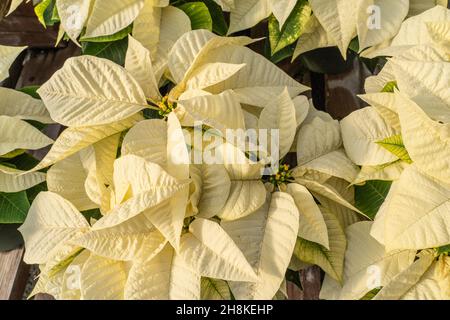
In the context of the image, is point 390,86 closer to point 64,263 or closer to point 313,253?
point 313,253

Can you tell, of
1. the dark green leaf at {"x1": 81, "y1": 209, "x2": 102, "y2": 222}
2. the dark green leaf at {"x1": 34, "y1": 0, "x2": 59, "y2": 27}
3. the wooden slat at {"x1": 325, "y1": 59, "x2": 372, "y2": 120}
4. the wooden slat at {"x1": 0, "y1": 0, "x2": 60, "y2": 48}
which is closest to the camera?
the dark green leaf at {"x1": 81, "y1": 209, "x2": 102, "y2": 222}

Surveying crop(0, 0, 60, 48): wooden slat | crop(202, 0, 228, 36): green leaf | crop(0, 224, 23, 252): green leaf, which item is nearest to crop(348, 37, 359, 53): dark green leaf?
crop(202, 0, 228, 36): green leaf


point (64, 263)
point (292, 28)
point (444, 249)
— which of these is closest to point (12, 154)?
point (64, 263)

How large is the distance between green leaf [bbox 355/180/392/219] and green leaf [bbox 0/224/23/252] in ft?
1.43

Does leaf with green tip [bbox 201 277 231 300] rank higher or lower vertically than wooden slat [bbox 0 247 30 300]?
higher

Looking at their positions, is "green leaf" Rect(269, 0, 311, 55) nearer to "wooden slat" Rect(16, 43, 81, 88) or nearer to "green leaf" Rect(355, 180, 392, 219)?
"green leaf" Rect(355, 180, 392, 219)

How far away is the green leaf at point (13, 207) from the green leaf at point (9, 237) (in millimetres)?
111

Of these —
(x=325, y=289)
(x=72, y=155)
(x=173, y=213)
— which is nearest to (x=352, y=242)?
(x=325, y=289)

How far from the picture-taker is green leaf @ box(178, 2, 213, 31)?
598 millimetres

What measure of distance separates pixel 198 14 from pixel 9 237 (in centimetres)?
40

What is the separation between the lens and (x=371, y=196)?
494 mm
